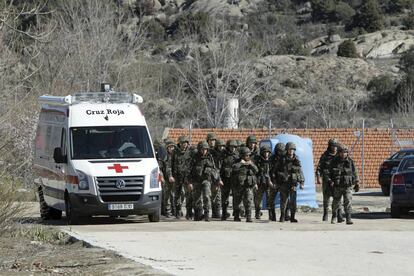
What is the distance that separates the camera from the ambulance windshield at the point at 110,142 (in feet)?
71.1

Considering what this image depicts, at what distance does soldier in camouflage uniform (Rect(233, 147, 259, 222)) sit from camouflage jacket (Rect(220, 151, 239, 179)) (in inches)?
18.6

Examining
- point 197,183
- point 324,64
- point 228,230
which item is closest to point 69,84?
point 197,183

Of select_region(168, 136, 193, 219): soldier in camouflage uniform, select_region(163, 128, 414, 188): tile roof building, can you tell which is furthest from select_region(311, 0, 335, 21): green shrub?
select_region(168, 136, 193, 219): soldier in camouflage uniform

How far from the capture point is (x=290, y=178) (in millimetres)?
22016

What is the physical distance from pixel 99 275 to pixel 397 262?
4184 mm

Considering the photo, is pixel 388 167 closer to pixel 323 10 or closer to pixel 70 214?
pixel 70 214

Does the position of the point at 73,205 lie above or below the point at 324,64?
below

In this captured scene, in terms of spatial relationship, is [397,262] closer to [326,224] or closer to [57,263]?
[57,263]

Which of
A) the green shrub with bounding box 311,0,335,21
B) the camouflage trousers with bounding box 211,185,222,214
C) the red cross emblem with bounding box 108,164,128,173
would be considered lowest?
the camouflage trousers with bounding box 211,185,222,214

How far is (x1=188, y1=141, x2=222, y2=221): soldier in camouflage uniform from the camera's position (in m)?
22.5

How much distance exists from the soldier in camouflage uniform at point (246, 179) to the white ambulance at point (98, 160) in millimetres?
1829

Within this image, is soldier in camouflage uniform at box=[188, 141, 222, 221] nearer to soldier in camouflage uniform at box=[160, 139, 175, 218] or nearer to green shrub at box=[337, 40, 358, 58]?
soldier in camouflage uniform at box=[160, 139, 175, 218]

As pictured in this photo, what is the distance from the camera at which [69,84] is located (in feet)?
143

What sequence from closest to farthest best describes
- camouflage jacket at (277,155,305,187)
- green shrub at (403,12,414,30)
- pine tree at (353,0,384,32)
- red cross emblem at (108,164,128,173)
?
red cross emblem at (108,164,128,173) < camouflage jacket at (277,155,305,187) < green shrub at (403,12,414,30) < pine tree at (353,0,384,32)
